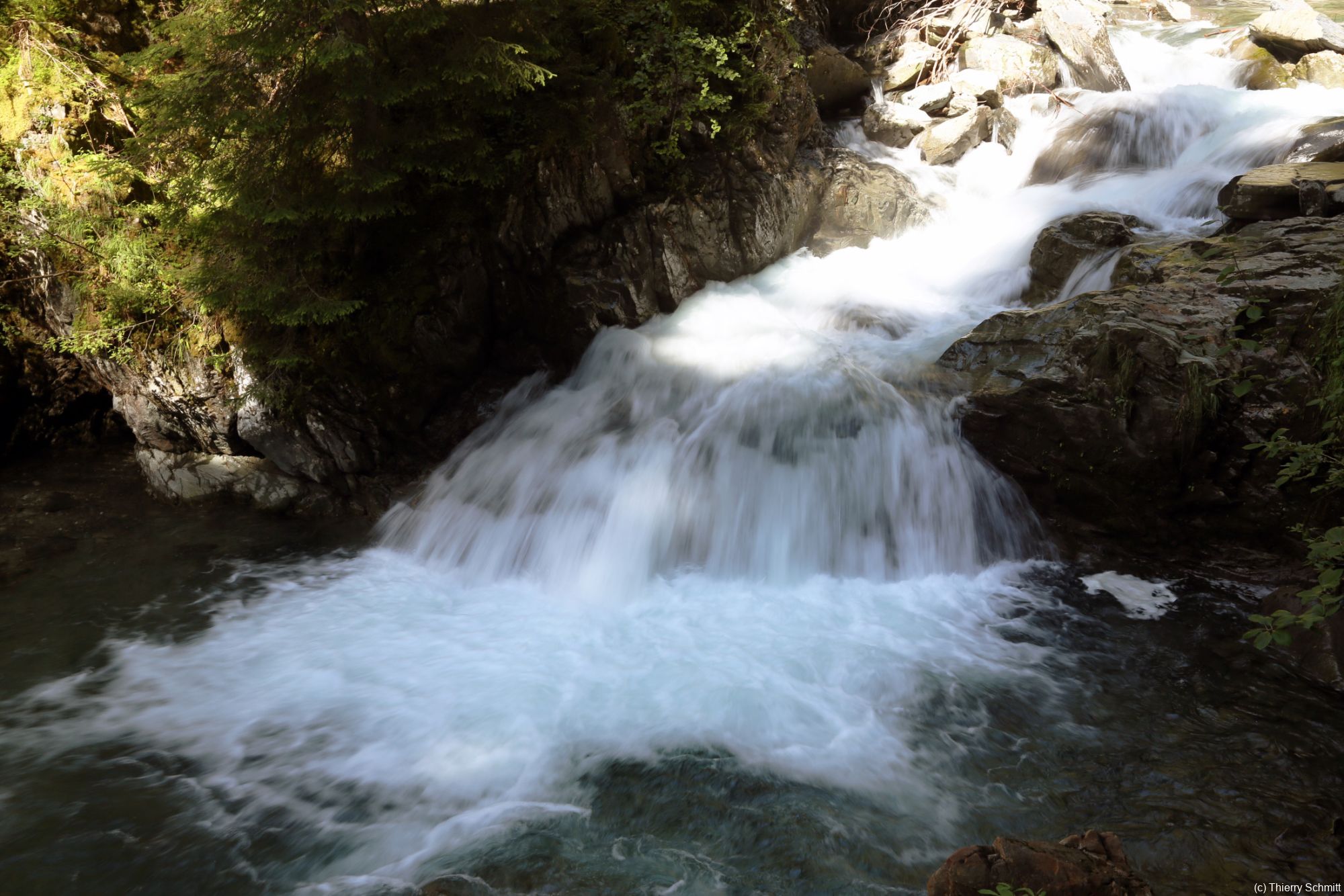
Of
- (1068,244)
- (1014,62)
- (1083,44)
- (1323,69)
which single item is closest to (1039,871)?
(1068,244)

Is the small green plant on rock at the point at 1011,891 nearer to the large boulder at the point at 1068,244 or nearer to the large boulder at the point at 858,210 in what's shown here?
the large boulder at the point at 1068,244

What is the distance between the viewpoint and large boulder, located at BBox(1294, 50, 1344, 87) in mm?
11484

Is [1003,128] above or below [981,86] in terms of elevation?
below

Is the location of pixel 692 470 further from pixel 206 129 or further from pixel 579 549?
pixel 206 129

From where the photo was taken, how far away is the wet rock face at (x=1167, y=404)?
5.23 metres

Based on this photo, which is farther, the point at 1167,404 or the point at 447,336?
the point at 447,336

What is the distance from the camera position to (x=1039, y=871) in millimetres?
2494

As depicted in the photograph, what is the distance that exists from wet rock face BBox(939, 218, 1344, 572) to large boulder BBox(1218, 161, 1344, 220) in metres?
0.46

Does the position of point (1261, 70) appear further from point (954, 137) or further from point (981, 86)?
point (954, 137)

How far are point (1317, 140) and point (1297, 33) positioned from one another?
5.60 meters

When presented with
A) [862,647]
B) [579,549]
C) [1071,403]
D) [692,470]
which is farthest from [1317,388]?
[579,549]

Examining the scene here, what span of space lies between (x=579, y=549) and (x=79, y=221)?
5.01m

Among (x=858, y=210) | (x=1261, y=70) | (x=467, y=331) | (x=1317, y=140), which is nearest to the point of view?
(x=467, y=331)

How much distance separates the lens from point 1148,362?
5.48m
